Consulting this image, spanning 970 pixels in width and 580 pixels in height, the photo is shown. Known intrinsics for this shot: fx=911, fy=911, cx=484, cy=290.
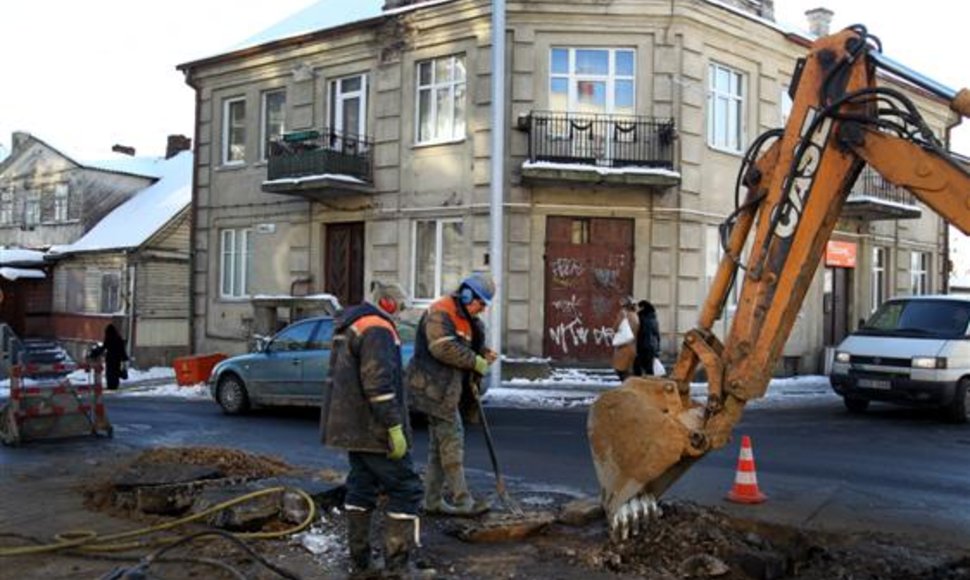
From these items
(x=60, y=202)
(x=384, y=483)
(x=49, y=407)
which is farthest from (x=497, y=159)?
(x=60, y=202)

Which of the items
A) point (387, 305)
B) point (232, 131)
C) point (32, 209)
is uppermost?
point (232, 131)

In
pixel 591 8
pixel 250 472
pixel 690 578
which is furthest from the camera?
pixel 591 8

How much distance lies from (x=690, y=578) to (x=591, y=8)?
1621 centimetres

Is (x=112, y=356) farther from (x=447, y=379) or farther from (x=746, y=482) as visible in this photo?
(x=746, y=482)

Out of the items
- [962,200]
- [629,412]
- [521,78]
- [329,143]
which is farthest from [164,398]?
[962,200]

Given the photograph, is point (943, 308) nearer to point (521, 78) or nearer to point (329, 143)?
point (521, 78)

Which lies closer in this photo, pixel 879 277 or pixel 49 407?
pixel 49 407

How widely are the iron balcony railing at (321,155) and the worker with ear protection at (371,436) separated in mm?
16108

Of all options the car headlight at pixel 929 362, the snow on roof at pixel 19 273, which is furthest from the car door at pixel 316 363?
the snow on roof at pixel 19 273

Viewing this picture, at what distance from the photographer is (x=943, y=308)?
1498cm

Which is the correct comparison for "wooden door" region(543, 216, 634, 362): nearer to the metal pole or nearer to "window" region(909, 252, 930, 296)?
the metal pole

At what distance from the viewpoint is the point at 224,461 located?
8.62 m

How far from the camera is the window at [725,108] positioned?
21109 millimetres

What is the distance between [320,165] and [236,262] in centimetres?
559
